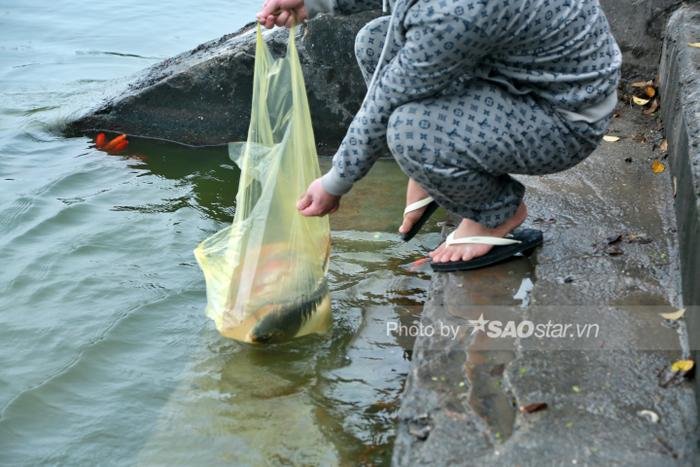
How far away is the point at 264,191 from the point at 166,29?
570 centimetres

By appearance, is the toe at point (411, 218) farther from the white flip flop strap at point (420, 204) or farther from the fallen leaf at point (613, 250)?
the fallen leaf at point (613, 250)

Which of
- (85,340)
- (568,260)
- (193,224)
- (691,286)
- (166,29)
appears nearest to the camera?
(691,286)

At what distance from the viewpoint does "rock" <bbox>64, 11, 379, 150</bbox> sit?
422 cm

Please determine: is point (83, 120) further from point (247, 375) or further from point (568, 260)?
point (568, 260)

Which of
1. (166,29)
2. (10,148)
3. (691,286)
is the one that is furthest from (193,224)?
(166,29)

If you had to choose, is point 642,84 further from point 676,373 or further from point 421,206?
point 676,373

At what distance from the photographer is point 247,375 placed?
251 cm

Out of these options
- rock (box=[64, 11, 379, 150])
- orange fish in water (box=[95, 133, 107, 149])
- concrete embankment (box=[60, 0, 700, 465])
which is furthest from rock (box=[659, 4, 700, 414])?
orange fish in water (box=[95, 133, 107, 149])

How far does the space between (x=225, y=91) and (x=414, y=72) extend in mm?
2417

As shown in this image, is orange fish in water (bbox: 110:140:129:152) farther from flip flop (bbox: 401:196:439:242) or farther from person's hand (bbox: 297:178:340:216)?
person's hand (bbox: 297:178:340:216)

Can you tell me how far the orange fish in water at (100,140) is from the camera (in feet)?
15.0

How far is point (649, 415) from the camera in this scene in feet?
5.88

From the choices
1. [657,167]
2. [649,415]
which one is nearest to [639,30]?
[657,167]

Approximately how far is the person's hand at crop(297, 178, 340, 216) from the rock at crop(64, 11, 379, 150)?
1.97m
